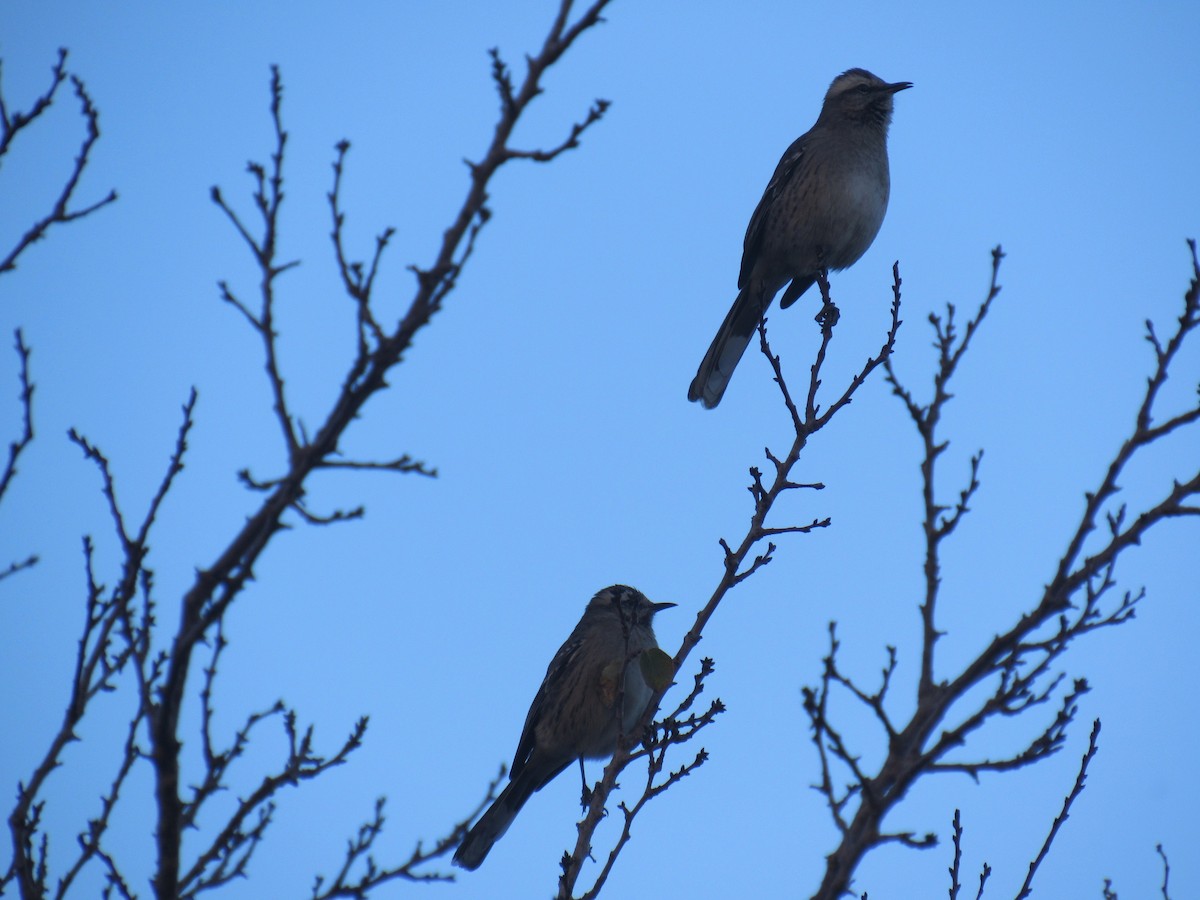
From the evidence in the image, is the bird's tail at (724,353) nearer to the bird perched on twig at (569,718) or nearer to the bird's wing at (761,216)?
the bird's wing at (761,216)

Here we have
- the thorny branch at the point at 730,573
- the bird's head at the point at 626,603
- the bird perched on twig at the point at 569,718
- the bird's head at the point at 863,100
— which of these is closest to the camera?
the thorny branch at the point at 730,573

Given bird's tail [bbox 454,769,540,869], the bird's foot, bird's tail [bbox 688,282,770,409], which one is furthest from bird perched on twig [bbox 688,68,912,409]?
bird's tail [bbox 454,769,540,869]

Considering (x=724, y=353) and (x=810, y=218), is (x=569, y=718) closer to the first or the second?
(x=724, y=353)

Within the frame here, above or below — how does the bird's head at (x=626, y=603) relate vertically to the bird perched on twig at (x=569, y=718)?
above

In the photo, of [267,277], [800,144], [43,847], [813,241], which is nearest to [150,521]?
[267,277]

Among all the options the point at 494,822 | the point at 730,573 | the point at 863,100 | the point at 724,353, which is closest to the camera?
the point at 730,573

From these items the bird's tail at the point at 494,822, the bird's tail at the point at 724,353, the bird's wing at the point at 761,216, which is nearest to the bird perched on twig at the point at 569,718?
the bird's tail at the point at 494,822

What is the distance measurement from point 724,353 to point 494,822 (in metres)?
3.29

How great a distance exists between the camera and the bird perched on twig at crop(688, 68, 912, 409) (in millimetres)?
7539

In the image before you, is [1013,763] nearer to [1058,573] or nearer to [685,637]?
[1058,573]

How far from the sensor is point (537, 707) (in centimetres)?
780

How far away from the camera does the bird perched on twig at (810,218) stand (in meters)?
7.54

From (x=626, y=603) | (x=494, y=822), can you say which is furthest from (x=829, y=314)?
(x=494, y=822)

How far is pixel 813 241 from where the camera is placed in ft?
25.4
